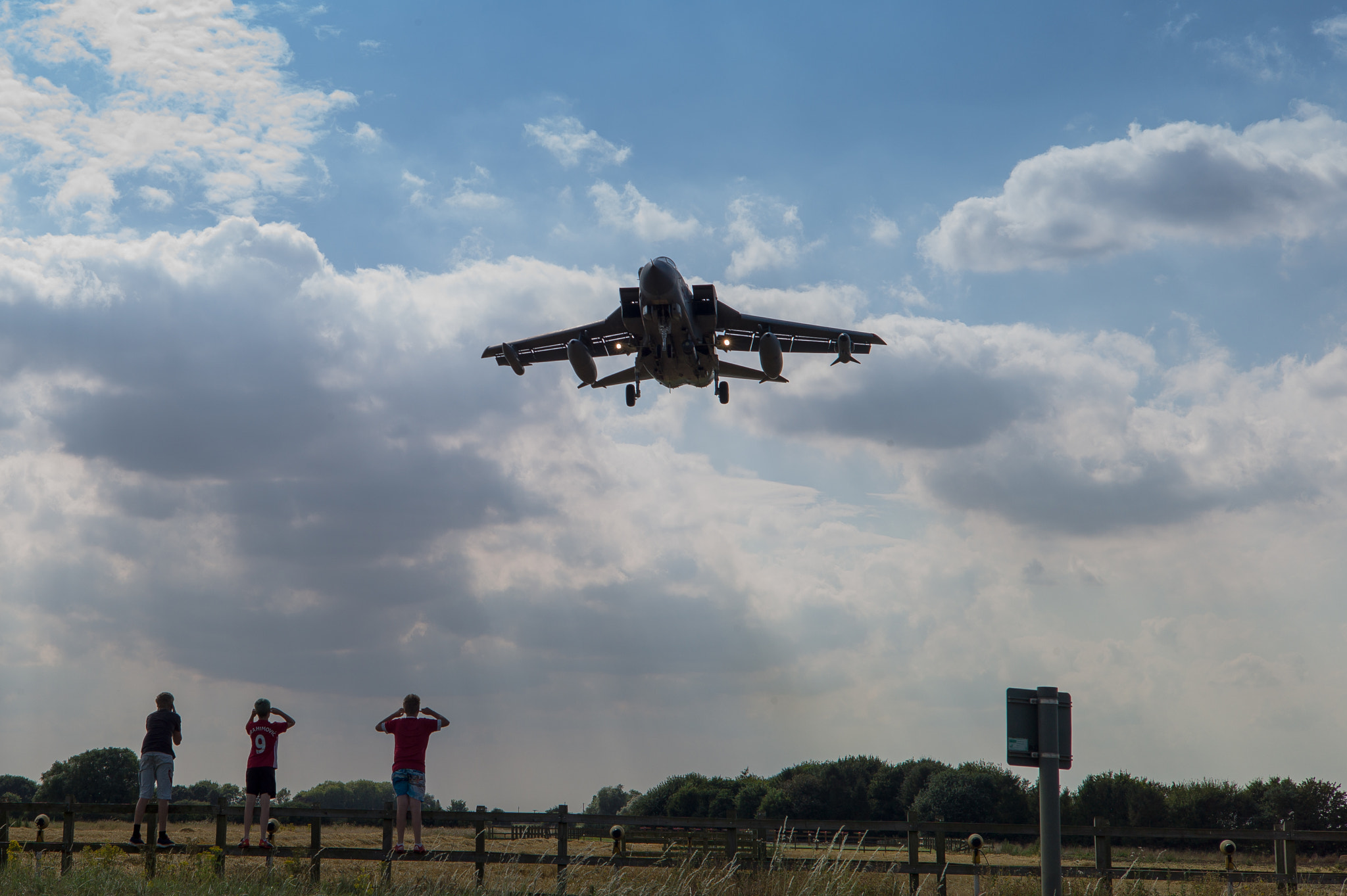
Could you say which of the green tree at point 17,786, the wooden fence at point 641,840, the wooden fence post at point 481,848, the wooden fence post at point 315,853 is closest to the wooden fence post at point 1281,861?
the wooden fence at point 641,840

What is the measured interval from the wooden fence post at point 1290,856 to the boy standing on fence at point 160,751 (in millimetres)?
14287

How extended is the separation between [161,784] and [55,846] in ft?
4.54

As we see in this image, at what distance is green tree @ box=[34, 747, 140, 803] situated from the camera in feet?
203

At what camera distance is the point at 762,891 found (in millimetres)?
10336

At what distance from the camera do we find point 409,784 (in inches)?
448

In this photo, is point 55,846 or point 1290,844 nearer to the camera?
point 55,846

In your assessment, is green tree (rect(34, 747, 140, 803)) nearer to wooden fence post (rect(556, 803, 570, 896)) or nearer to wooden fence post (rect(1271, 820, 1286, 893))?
wooden fence post (rect(556, 803, 570, 896))

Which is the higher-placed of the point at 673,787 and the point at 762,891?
the point at 762,891

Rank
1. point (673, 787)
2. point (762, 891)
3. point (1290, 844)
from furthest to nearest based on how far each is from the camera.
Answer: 1. point (673, 787)
2. point (1290, 844)
3. point (762, 891)

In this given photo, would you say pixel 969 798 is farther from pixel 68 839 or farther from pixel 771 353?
pixel 68 839

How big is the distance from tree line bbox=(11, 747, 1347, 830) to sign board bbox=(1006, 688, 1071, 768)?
41.8 m

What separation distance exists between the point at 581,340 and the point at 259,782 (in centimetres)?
2130

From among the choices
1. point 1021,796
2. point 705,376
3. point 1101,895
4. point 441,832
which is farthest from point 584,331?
point 1021,796

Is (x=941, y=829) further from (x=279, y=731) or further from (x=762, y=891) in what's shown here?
(x=279, y=731)
